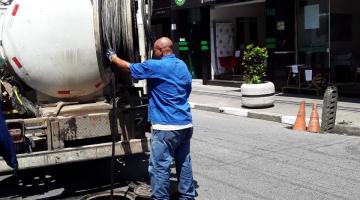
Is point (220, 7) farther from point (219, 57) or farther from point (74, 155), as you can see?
point (74, 155)

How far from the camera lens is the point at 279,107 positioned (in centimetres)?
1264

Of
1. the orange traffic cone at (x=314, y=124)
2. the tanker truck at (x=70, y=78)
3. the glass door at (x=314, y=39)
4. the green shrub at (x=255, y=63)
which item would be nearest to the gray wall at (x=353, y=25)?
the glass door at (x=314, y=39)

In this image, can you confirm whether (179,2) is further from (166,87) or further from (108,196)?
(166,87)

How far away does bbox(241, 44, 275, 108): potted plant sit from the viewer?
1229cm

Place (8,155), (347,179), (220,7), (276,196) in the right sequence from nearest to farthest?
1. (8,155)
2. (276,196)
3. (347,179)
4. (220,7)

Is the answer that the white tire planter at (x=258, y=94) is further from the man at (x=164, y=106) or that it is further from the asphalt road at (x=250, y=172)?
the man at (x=164, y=106)

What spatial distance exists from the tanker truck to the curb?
502cm

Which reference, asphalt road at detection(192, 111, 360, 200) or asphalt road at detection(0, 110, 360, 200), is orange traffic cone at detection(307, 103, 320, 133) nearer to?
asphalt road at detection(192, 111, 360, 200)

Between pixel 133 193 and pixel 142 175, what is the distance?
115 cm

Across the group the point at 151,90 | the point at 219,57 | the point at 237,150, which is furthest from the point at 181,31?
the point at 151,90

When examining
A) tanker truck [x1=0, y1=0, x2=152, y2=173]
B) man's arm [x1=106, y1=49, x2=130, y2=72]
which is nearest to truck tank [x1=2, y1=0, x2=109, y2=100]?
tanker truck [x1=0, y1=0, x2=152, y2=173]

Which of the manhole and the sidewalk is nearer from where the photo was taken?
the manhole

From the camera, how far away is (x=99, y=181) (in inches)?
254

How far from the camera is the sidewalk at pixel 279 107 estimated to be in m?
10.1
